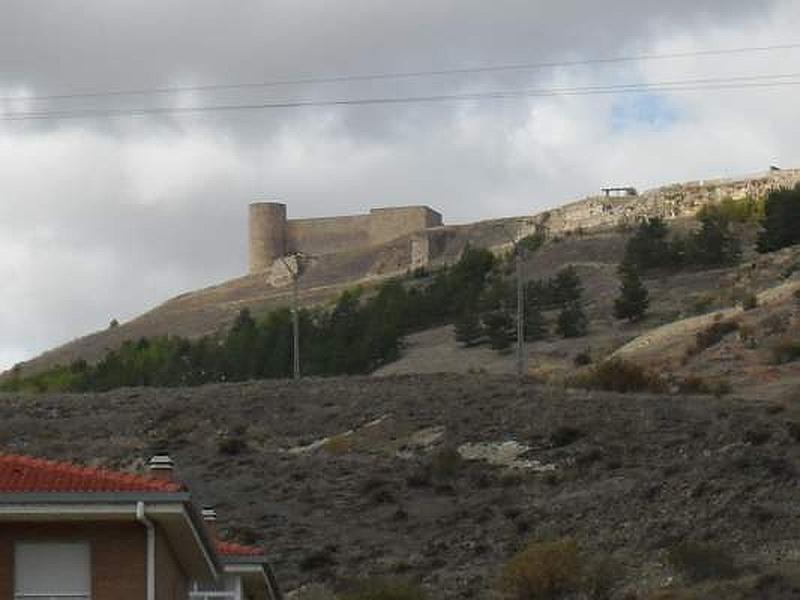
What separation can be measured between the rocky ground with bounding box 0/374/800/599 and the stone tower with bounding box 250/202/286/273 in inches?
4121

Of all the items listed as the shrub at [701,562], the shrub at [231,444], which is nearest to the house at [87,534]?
the shrub at [701,562]

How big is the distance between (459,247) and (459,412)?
340 feet

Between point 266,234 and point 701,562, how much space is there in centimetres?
14301

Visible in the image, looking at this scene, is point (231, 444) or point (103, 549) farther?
point (231, 444)

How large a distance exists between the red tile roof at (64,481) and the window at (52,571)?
43 centimetres

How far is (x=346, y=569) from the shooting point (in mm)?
50969

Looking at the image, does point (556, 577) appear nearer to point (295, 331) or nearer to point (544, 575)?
point (544, 575)

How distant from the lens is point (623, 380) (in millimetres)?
73000

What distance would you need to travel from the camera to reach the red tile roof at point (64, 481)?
17.4m

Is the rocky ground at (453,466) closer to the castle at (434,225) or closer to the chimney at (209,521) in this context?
the chimney at (209,521)

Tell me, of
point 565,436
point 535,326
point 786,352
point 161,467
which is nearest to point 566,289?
point 535,326

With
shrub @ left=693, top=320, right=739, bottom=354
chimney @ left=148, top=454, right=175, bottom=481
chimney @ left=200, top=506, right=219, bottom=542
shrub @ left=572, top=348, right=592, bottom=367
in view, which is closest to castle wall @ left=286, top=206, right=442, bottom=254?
shrub @ left=572, top=348, right=592, bottom=367

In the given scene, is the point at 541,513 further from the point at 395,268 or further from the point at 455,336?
the point at 395,268

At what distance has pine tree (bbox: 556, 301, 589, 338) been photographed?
103 meters
